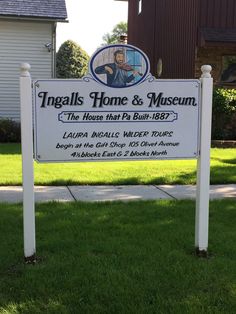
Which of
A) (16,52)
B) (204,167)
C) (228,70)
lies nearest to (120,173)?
(204,167)

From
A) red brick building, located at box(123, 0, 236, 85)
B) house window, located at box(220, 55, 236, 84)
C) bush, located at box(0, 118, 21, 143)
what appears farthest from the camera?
bush, located at box(0, 118, 21, 143)

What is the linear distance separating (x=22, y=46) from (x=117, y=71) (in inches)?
526

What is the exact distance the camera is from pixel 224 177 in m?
8.52

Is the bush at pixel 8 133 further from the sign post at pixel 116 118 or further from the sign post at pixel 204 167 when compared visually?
the sign post at pixel 204 167

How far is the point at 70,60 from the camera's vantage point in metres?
35.5

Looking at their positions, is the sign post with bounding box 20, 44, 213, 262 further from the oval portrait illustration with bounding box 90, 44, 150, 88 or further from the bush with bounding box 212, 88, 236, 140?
the bush with bounding box 212, 88, 236, 140

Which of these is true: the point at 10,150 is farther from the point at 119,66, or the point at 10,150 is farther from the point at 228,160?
the point at 119,66

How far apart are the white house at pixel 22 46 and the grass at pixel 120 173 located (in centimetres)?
685

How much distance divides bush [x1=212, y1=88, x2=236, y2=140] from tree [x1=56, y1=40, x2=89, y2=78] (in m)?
22.1

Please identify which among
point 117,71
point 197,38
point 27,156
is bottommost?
point 27,156

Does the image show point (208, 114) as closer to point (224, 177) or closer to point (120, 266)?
point (120, 266)

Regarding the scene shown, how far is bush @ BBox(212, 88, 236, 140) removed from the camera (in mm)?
13594

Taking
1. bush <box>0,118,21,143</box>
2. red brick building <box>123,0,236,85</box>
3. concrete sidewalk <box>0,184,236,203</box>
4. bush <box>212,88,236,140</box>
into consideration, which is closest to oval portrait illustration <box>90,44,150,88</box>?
concrete sidewalk <box>0,184,236,203</box>

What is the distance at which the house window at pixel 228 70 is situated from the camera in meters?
14.7
